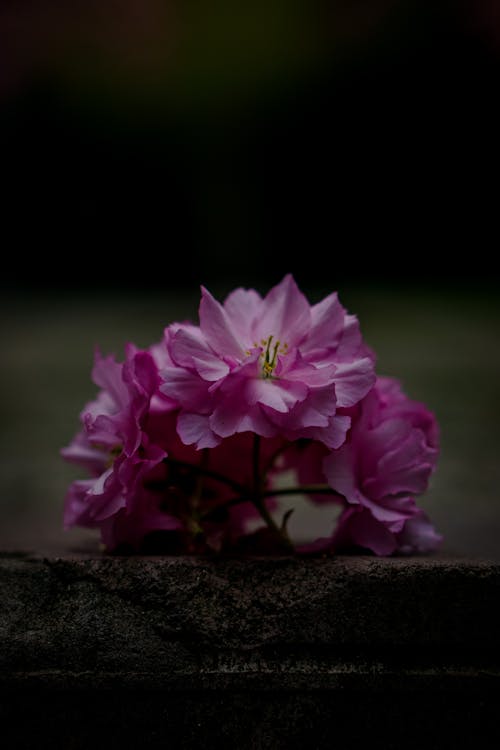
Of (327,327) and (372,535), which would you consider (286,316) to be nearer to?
(327,327)

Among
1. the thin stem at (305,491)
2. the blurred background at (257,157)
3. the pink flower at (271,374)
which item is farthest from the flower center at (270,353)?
the blurred background at (257,157)

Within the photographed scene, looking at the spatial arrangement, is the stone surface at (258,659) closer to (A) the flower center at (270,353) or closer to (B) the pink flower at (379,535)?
(B) the pink flower at (379,535)

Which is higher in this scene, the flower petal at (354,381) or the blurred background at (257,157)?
the blurred background at (257,157)

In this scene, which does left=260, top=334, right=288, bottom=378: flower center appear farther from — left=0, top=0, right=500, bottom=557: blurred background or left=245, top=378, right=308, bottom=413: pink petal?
left=0, top=0, right=500, bottom=557: blurred background

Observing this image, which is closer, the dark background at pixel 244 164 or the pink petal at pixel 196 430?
the pink petal at pixel 196 430

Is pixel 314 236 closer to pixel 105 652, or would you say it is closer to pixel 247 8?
pixel 247 8

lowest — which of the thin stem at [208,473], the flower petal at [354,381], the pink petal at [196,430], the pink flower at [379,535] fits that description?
the pink flower at [379,535]

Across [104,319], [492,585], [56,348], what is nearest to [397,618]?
[492,585]

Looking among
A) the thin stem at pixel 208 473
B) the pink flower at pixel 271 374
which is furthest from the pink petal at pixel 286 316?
the thin stem at pixel 208 473
